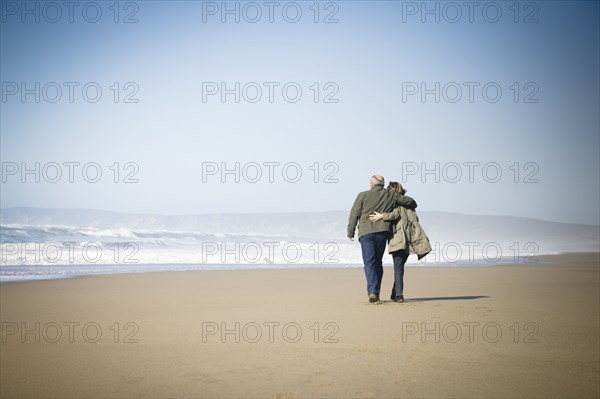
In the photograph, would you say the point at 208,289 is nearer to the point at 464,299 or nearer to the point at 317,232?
the point at 464,299

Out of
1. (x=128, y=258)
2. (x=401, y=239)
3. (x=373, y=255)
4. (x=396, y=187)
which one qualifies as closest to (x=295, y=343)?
(x=373, y=255)

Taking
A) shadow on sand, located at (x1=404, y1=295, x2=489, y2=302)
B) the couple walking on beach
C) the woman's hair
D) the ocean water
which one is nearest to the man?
the couple walking on beach

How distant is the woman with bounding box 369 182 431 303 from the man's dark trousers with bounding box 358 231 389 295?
0.17 meters

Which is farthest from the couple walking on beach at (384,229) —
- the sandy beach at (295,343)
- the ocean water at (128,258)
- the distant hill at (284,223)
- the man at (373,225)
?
the distant hill at (284,223)

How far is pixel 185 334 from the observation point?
562 cm

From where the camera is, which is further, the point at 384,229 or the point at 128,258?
the point at 128,258

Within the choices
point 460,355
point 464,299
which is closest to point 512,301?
point 464,299

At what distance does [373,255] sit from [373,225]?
414 millimetres

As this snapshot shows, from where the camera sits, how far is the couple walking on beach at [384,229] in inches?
322

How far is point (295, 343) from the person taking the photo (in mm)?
5184

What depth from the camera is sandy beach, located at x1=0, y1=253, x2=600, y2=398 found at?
373 centimetres

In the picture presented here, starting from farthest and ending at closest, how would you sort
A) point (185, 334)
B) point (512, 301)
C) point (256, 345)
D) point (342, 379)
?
1. point (512, 301)
2. point (185, 334)
3. point (256, 345)
4. point (342, 379)

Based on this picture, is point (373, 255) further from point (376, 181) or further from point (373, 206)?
point (376, 181)

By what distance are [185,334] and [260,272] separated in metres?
8.55
